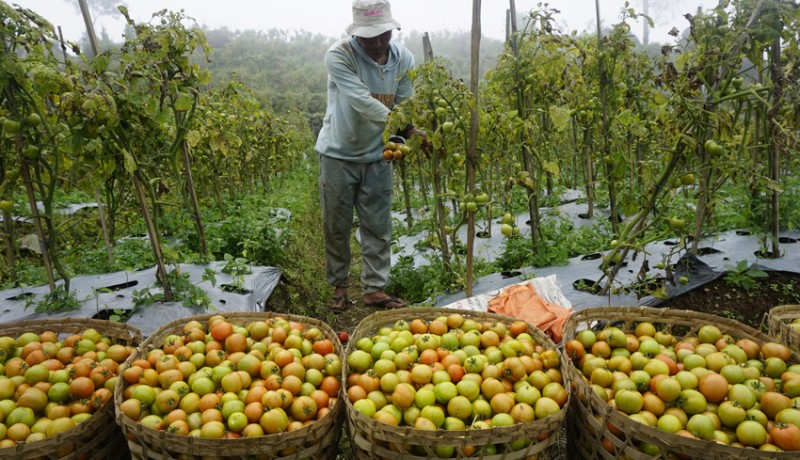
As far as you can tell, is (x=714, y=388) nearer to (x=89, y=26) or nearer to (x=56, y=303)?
(x=56, y=303)

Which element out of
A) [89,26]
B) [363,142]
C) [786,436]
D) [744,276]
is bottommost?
[744,276]

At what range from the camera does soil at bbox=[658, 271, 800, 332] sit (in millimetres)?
3297

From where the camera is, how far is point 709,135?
3303 mm

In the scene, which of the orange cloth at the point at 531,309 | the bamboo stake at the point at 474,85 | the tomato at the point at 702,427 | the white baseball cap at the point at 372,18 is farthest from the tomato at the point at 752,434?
the white baseball cap at the point at 372,18

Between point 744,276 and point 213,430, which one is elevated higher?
point 213,430

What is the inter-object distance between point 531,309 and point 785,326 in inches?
52.6

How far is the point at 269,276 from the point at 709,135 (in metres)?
3.71

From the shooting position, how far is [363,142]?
170 inches

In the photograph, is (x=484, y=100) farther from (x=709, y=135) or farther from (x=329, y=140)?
(x=709, y=135)

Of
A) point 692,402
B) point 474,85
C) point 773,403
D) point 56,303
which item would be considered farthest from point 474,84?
point 56,303

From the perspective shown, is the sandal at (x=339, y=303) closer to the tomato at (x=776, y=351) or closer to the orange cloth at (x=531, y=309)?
the orange cloth at (x=531, y=309)

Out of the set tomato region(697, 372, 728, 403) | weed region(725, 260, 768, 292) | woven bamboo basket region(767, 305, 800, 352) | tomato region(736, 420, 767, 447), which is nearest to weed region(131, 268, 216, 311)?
tomato region(697, 372, 728, 403)

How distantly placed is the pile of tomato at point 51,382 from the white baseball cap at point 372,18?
9.43ft

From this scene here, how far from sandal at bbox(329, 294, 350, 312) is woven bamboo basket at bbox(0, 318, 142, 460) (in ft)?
7.26
